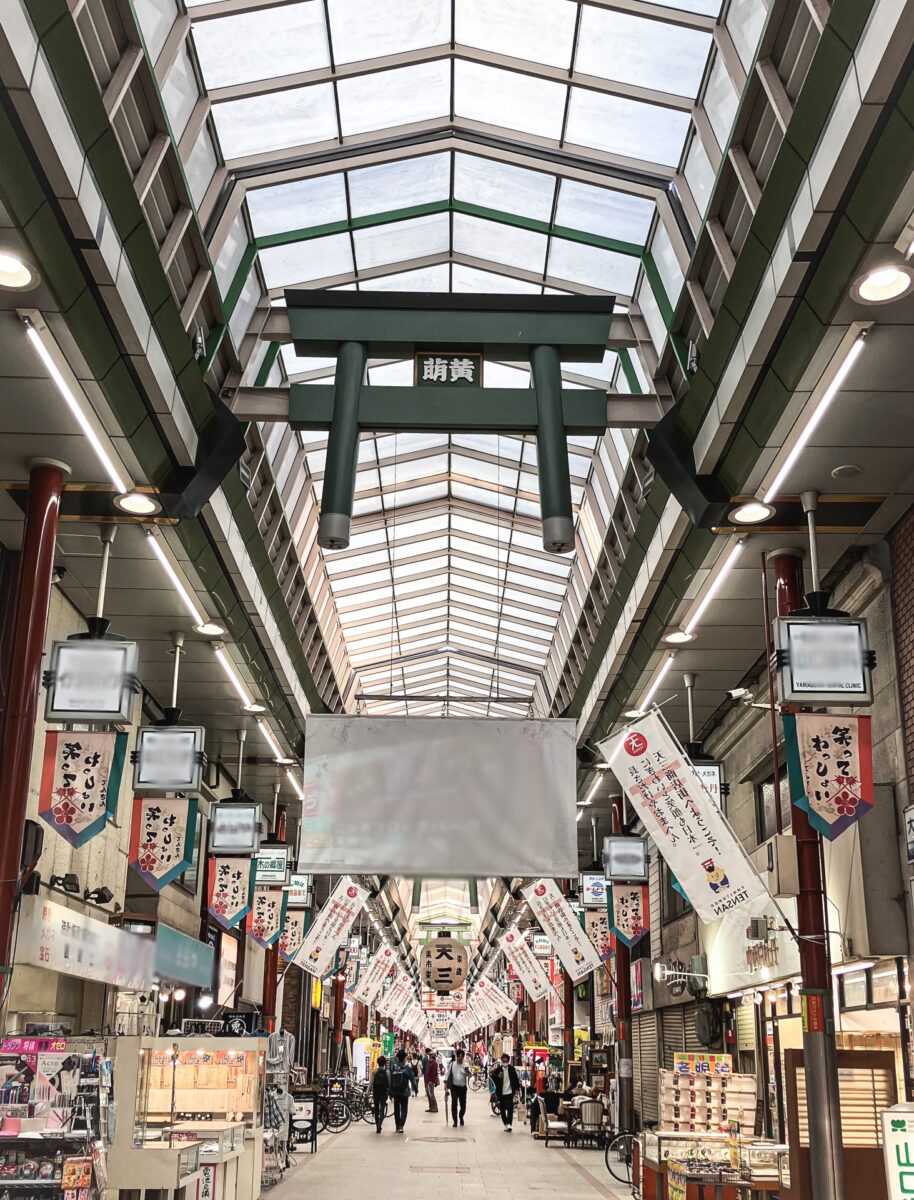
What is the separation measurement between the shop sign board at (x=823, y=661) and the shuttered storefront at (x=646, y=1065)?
1714 cm

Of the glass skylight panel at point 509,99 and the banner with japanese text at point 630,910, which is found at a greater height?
the glass skylight panel at point 509,99

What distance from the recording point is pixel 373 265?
13594 mm

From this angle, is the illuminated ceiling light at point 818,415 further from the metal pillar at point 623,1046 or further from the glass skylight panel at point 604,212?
the metal pillar at point 623,1046

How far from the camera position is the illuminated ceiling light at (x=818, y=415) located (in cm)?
816

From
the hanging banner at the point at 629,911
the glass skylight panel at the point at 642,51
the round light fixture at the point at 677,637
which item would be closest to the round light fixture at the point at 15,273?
the glass skylight panel at the point at 642,51

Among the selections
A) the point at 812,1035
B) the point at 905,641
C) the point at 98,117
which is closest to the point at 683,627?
the point at 905,641

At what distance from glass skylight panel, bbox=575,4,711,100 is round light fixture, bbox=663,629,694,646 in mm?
6214

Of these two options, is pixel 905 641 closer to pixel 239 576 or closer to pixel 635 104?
pixel 635 104

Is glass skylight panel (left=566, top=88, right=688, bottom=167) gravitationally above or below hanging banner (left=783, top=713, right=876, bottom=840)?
above

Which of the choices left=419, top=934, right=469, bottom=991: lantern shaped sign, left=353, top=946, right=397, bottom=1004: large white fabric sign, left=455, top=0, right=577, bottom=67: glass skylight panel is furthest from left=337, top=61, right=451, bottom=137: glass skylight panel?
left=353, top=946, right=397, bottom=1004: large white fabric sign

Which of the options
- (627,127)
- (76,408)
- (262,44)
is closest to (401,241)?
(627,127)

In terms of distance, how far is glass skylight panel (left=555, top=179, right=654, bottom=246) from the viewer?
11.9 metres

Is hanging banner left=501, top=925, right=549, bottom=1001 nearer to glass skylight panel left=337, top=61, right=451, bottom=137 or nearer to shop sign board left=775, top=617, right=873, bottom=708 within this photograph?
shop sign board left=775, top=617, right=873, bottom=708

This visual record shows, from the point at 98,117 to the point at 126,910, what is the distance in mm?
13778
